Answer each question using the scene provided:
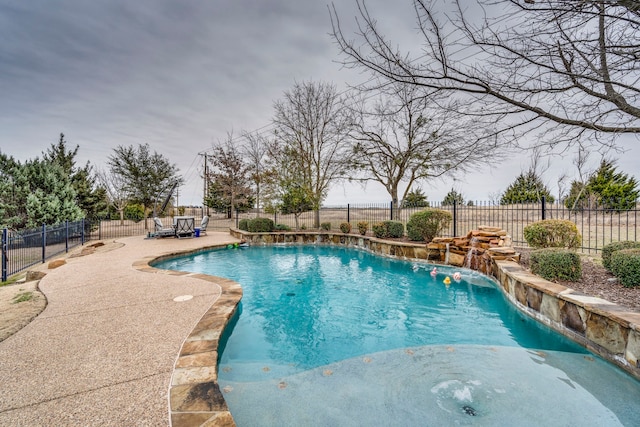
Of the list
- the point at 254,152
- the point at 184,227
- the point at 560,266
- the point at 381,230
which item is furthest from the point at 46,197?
the point at 560,266

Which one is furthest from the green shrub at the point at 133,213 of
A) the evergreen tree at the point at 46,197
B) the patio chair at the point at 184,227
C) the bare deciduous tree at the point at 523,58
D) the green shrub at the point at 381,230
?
the bare deciduous tree at the point at 523,58

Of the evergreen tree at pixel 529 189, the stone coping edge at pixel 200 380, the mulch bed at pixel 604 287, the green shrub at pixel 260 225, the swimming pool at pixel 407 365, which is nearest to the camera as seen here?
the stone coping edge at pixel 200 380

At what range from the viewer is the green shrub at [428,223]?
879 cm

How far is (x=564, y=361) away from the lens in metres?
2.98

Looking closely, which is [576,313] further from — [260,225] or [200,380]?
[260,225]

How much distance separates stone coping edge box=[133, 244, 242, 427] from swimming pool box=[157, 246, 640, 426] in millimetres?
403

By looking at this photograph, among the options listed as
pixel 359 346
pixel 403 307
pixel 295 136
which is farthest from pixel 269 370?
pixel 295 136

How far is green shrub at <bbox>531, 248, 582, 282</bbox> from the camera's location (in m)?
4.43

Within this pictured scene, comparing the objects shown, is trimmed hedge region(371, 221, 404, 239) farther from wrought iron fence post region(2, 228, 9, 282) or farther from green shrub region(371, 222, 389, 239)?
wrought iron fence post region(2, 228, 9, 282)

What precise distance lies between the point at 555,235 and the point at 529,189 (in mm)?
22953

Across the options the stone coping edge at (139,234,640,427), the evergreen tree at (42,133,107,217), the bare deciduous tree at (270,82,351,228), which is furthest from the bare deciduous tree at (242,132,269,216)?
the stone coping edge at (139,234,640,427)

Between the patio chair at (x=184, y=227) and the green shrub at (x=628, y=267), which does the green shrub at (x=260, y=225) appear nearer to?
the patio chair at (x=184, y=227)

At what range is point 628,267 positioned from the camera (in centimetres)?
389

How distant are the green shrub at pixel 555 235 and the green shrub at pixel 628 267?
1667 millimetres
